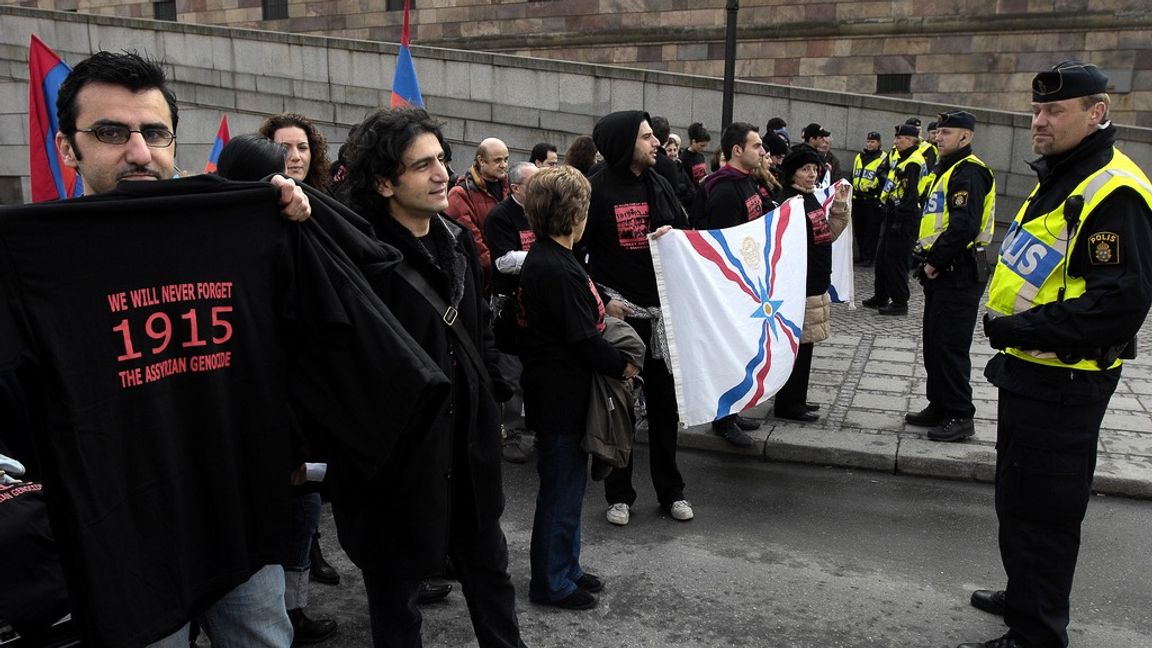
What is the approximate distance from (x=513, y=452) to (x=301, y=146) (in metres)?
2.28

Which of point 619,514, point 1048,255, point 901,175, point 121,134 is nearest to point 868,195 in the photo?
point 901,175

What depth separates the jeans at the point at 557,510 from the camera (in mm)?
3805

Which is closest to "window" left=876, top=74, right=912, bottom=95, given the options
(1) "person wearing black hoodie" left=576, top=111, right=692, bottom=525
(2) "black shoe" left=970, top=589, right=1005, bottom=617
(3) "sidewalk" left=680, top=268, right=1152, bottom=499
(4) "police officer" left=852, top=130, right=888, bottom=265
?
(4) "police officer" left=852, top=130, right=888, bottom=265

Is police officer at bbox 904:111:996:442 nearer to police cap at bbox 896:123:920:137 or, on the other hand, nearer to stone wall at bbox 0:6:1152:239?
police cap at bbox 896:123:920:137

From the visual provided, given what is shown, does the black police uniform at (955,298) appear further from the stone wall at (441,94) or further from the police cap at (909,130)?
the stone wall at (441,94)

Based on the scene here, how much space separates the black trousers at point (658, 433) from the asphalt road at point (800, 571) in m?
0.16

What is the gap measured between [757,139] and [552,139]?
9294 millimetres

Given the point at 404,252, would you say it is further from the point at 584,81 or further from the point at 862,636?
the point at 584,81

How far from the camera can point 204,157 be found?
15609 millimetres

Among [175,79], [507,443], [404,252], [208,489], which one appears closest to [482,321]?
[404,252]

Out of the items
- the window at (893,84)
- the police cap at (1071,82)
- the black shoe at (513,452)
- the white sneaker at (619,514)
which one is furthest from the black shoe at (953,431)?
the window at (893,84)

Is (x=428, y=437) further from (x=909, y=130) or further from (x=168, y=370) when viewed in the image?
(x=909, y=130)

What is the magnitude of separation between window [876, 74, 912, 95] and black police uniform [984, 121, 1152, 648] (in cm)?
1579

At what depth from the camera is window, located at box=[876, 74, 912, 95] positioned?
1800 centimetres
